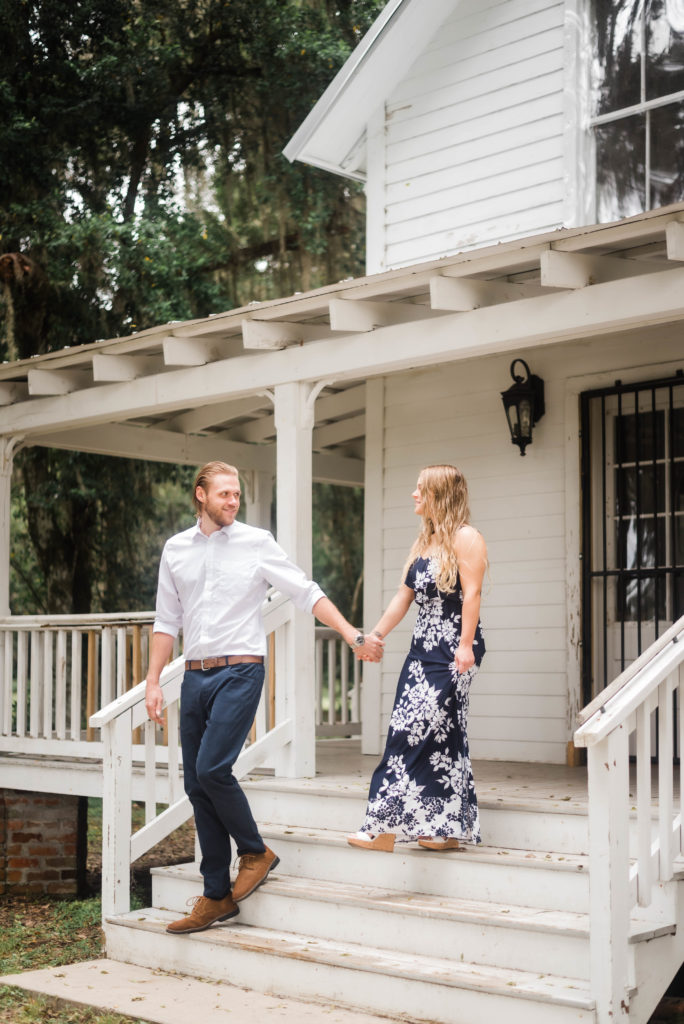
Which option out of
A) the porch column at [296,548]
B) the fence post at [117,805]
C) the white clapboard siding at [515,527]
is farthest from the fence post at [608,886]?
the white clapboard siding at [515,527]

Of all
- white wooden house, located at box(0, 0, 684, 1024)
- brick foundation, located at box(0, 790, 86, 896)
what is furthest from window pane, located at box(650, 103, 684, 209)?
brick foundation, located at box(0, 790, 86, 896)

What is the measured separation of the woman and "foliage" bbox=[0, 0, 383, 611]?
353 inches

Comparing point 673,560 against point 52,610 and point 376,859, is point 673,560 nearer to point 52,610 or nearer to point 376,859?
point 376,859

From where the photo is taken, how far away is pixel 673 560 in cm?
686

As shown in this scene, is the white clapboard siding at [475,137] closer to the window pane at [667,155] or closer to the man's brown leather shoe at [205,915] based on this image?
the window pane at [667,155]

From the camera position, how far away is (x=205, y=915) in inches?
204

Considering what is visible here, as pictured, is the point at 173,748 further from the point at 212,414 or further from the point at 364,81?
the point at 364,81

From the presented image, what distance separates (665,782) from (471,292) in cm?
267

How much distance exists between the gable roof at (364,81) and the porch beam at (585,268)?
11.0 feet

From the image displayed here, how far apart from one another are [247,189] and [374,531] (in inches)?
348

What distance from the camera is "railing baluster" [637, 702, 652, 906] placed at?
4121mm

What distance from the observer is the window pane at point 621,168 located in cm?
753

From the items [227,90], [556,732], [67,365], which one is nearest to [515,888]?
[556,732]

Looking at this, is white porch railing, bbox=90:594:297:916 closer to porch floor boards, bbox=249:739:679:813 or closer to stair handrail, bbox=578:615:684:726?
porch floor boards, bbox=249:739:679:813
